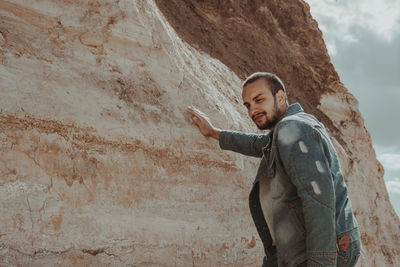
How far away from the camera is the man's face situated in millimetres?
2785

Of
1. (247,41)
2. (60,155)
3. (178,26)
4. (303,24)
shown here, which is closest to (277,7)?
(303,24)

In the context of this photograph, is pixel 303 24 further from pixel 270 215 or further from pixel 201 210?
pixel 270 215

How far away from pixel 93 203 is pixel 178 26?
3.81 m

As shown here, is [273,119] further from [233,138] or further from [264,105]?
[233,138]

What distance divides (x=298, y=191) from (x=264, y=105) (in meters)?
0.69

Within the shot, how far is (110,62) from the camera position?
3.96m

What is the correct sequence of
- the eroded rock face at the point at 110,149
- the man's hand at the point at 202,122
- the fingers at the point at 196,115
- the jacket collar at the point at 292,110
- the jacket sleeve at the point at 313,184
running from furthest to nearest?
the fingers at the point at 196,115
the man's hand at the point at 202,122
the eroded rock face at the point at 110,149
the jacket collar at the point at 292,110
the jacket sleeve at the point at 313,184

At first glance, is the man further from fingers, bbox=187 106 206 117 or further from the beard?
fingers, bbox=187 106 206 117

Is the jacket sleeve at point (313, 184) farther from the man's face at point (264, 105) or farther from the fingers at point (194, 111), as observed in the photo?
the fingers at point (194, 111)

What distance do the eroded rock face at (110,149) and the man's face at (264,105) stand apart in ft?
4.33

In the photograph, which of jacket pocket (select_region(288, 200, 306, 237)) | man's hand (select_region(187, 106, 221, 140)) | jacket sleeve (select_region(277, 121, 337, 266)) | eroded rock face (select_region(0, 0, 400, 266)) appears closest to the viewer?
jacket sleeve (select_region(277, 121, 337, 266))

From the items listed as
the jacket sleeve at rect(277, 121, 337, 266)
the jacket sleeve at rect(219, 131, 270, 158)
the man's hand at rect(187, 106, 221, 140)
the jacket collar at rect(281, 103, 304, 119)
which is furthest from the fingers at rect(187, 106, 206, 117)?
the jacket sleeve at rect(277, 121, 337, 266)

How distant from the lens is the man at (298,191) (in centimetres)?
227

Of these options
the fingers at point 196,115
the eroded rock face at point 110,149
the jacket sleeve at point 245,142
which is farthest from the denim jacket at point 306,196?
the fingers at point 196,115
